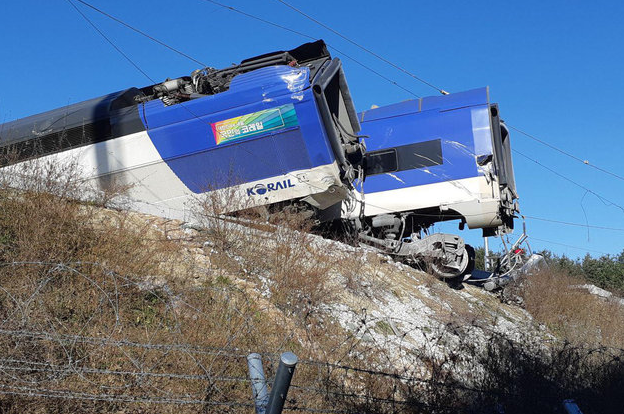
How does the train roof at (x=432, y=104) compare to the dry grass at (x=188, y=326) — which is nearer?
the dry grass at (x=188, y=326)

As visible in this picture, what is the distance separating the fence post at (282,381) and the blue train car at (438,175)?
8.91 m

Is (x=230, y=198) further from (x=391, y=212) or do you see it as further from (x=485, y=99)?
(x=485, y=99)

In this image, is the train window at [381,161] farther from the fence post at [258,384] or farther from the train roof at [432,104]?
the fence post at [258,384]

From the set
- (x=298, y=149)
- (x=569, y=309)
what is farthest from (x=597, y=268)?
(x=298, y=149)

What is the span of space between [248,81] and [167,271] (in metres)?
5.01

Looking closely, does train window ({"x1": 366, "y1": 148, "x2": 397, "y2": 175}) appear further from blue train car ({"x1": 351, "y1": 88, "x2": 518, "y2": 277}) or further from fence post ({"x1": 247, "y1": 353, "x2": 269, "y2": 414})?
fence post ({"x1": 247, "y1": 353, "x2": 269, "y2": 414})

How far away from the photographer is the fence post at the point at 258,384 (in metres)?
3.49

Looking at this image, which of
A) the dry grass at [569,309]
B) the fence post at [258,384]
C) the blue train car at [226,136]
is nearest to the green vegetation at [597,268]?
the dry grass at [569,309]

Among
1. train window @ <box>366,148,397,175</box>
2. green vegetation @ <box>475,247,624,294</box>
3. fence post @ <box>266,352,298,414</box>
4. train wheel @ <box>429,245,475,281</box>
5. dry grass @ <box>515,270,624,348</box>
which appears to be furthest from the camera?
green vegetation @ <box>475,247,624,294</box>

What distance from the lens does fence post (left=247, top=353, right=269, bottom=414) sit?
3.49 m

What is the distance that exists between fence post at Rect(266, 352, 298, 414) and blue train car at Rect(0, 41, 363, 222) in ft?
23.3

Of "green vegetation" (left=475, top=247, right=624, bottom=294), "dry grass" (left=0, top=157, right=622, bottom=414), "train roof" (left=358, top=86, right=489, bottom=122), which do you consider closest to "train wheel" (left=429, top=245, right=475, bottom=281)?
"dry grass" (left=0, top=157, right=622, bottom=414)

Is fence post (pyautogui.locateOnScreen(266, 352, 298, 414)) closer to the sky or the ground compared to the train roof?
closer to the ground

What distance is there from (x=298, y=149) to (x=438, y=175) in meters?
3.31
